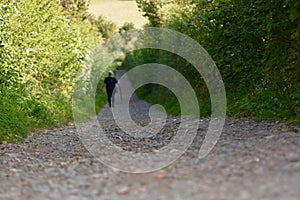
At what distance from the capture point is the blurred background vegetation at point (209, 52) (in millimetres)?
8523

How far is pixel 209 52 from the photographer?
12.2 metres

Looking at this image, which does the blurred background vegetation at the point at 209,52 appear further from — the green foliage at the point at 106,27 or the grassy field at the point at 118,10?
the grassy field at the point at 118,10

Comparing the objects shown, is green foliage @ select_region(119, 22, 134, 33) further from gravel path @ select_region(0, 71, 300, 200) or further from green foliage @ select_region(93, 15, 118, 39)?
gravel path @ select_region(0, 71, 300, 200)

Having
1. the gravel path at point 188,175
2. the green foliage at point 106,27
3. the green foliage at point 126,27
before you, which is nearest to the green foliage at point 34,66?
the gravel path at point 188,175

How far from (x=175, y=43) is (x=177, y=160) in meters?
13.5

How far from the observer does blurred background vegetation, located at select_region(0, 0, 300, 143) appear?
28.0 feet

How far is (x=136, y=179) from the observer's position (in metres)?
4.77

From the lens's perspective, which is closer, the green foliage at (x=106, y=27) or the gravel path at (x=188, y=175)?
the gravel path at (x=188, y=175)

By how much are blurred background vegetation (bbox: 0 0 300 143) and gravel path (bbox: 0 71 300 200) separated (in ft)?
5.76

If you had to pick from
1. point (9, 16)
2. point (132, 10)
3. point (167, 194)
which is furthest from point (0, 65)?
point (132, 10)

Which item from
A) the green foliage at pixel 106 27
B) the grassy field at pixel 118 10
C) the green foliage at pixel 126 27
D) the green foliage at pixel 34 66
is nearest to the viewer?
the green foliage at pixel 34 66

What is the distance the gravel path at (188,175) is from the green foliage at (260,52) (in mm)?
1403

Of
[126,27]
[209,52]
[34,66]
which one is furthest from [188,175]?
[126,27]

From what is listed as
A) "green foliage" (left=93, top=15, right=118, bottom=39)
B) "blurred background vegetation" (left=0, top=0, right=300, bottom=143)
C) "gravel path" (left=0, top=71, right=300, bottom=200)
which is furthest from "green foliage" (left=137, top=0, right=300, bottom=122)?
"green foliage" (left=93, top=15, right=118, bottom=39)
